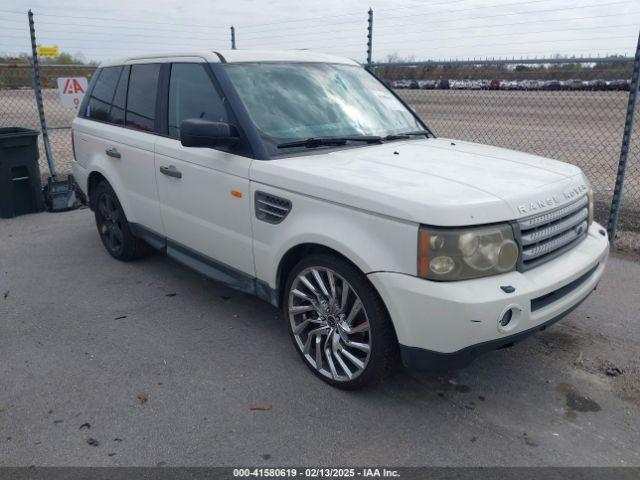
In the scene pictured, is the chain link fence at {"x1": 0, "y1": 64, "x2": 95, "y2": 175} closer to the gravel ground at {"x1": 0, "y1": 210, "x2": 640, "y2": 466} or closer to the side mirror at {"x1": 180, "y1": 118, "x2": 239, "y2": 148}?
the gravel ground at {"x1": 0, "y1": 210, "x2": 640, "y2": 466}

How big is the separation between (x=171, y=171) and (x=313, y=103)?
118cm

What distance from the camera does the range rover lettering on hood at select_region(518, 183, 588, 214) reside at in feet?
9.52

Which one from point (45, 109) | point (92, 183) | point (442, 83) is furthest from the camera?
point (45, 109)

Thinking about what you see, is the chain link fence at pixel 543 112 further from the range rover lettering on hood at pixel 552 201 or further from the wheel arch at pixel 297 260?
the wheel arch at pixel 297 260

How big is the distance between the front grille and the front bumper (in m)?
0.08

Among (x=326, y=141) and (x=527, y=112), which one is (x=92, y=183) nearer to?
(x=326, y=141)

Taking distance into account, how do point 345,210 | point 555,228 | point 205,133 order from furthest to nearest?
1. point 205,133
2. point 555,228
3. point 345,210

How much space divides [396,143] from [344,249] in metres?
1.36

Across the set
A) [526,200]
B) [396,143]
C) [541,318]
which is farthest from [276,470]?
[396,143]

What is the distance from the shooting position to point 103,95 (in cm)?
540

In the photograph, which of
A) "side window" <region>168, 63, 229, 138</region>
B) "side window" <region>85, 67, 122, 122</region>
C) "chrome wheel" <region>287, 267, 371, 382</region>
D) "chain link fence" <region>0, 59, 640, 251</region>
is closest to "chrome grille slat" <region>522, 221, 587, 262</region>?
"chrome wheel" <region>287, 267, 371, 382</region>

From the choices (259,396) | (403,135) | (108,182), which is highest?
(403,135)

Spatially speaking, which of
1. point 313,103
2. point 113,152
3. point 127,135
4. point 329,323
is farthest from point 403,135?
point 113,152

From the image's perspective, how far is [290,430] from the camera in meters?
3.00
